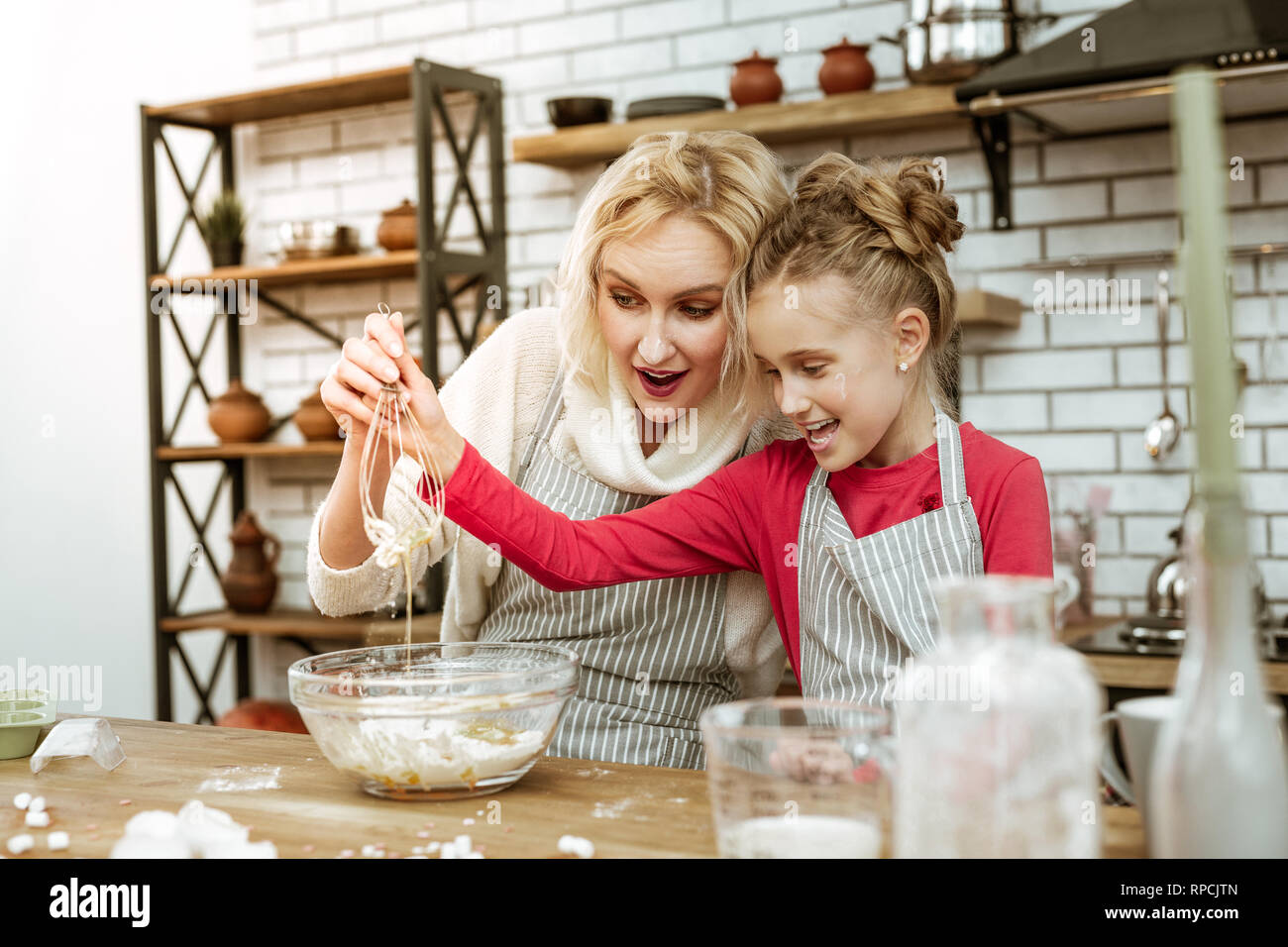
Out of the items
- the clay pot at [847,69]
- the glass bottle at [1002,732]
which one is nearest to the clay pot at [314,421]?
the clay pot at [847,69]

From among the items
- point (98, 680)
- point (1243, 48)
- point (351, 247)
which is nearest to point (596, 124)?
point (351, 247)

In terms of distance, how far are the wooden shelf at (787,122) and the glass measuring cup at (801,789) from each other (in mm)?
2202

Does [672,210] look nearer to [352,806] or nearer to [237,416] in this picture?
[352,806]

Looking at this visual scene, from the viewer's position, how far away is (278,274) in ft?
12.8

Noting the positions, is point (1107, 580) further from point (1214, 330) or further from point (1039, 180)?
point (1214, 330)

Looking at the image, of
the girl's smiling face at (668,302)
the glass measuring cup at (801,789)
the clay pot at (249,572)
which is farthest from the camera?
the clay pot at (249,572)

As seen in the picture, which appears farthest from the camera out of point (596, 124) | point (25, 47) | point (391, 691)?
point (25, 47)

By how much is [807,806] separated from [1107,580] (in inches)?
95.8

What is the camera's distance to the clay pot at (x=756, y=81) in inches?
130

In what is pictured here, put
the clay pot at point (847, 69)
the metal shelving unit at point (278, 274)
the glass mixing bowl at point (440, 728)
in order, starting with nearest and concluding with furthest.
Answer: the glass mixing bowl at point (440, 728), the clay pot at point (847, 69), the metal shelving unit at point (278, 274)

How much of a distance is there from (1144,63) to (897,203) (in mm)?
1232

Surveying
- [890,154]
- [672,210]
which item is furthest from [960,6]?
[672,210]

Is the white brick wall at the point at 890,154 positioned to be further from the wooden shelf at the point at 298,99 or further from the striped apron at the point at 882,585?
the striped apron at the point at 882,585

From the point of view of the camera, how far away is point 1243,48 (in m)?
2.42
